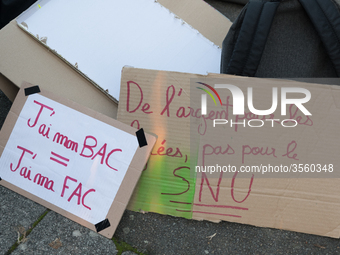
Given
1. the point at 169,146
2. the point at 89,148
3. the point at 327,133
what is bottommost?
the point at 89,148

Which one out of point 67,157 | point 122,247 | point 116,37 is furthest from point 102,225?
point 116,37

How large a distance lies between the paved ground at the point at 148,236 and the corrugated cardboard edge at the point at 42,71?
0.38 meters

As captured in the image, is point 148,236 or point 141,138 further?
point 148,236

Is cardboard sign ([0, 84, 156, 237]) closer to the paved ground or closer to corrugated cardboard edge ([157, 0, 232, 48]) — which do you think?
the paved ground

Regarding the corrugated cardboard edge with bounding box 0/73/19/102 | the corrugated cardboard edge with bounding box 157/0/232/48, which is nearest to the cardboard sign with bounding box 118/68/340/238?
the corrugated cardboard edge with bounding box 157/0/232/48

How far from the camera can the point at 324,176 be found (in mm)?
794

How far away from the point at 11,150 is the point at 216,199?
26.2 inches

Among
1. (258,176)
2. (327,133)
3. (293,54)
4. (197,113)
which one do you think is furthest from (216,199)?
(293,54)

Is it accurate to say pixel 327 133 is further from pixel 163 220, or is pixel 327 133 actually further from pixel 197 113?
pixel 163 220

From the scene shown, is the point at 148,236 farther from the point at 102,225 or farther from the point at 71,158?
the point at 71,158

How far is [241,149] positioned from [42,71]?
68 cm

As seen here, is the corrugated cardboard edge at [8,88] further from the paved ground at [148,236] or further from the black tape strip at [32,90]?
the paved ground at [148,236]

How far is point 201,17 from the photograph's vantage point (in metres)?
0.99

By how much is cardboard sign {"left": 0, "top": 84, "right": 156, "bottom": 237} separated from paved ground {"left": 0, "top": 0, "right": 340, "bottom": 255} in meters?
0.08
